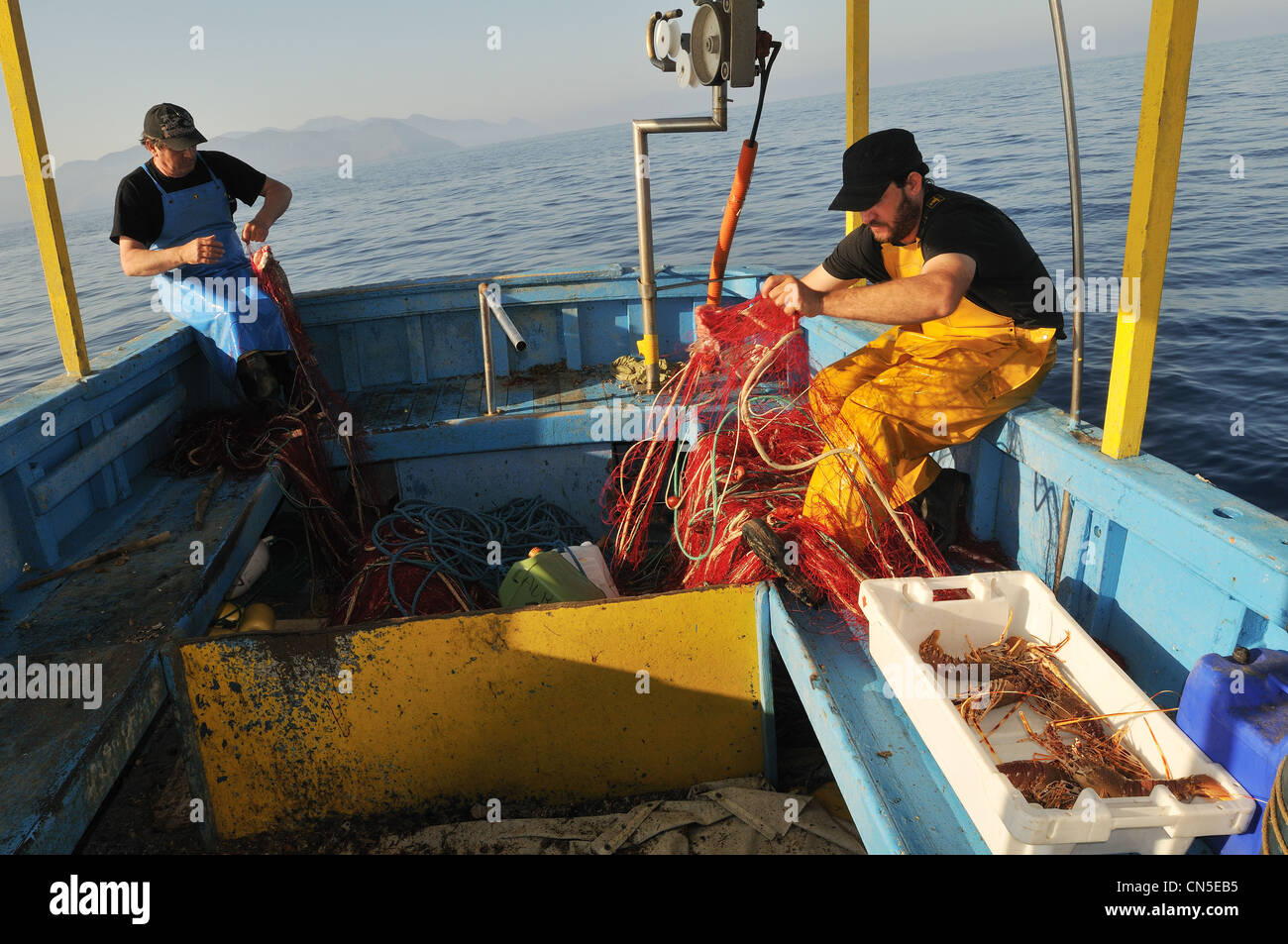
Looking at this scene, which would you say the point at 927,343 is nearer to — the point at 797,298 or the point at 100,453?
the point at 797,298

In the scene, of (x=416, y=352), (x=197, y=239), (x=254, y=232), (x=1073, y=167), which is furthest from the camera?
(x=416, y=352)

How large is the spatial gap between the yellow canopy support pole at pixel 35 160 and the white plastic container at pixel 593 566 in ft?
7.73

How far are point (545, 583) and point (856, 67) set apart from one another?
10.2ft

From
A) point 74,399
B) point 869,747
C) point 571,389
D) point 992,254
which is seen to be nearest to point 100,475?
point 74,399

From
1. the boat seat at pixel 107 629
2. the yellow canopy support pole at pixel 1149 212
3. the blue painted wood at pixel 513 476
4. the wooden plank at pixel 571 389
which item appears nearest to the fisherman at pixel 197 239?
the boat seat at pixel 107 629

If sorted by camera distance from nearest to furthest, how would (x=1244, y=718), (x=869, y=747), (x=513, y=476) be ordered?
(x=1244, y=718), (x=869, y=747), (x=513, y=476)

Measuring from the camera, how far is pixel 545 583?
12.0 ft

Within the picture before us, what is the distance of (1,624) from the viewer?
319 cm

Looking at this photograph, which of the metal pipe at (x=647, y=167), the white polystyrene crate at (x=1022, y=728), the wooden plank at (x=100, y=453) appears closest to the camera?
the white polystyrene crate at (x=1022, y=728)

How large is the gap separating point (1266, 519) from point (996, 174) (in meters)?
18.2

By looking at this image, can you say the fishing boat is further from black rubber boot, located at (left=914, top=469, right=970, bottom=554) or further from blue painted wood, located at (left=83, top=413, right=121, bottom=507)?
black rubber boot, located at (left=914, top=469, right=970, bottom=554)

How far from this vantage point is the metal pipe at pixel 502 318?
4.52m

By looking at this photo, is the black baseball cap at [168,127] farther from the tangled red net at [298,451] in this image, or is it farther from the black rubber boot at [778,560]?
the black rubber boot at [778,560]
